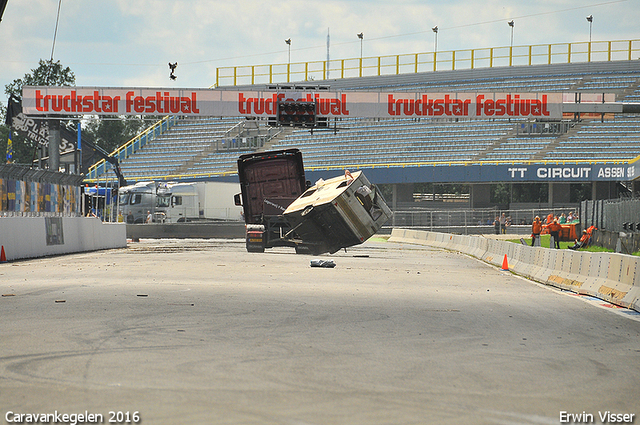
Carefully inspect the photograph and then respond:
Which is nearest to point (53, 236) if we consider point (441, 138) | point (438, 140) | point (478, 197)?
point (478, 197)

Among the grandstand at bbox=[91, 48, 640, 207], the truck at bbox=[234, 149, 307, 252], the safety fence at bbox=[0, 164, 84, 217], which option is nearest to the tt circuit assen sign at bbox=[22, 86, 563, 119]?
the safety fence at bbox=[0, 164, 84, 217]

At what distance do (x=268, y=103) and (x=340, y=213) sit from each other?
1546 centimetres

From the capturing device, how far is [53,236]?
2489cm

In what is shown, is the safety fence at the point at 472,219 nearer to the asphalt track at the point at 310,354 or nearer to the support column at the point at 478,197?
the support column at the point at 478,197

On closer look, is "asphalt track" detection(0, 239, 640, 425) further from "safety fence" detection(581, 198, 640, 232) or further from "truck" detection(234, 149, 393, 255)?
"safety fence" detection(581, 198, 640, 232)

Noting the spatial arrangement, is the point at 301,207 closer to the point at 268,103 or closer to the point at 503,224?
the point at 268,103

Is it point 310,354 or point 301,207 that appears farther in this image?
point 301,207

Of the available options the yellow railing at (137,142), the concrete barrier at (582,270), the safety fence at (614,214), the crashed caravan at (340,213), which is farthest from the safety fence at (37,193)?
the yellow railing at (137,142)

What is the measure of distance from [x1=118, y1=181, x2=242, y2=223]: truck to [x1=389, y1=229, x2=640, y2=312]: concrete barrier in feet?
90.6

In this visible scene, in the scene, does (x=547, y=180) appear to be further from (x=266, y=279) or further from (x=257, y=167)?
(x=266, y=279)

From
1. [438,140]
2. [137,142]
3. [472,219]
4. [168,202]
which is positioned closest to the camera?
[168,202]

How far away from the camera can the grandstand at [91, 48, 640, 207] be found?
182 feet

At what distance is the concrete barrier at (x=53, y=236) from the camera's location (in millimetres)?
21562

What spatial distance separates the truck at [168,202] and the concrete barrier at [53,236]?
17.4m
